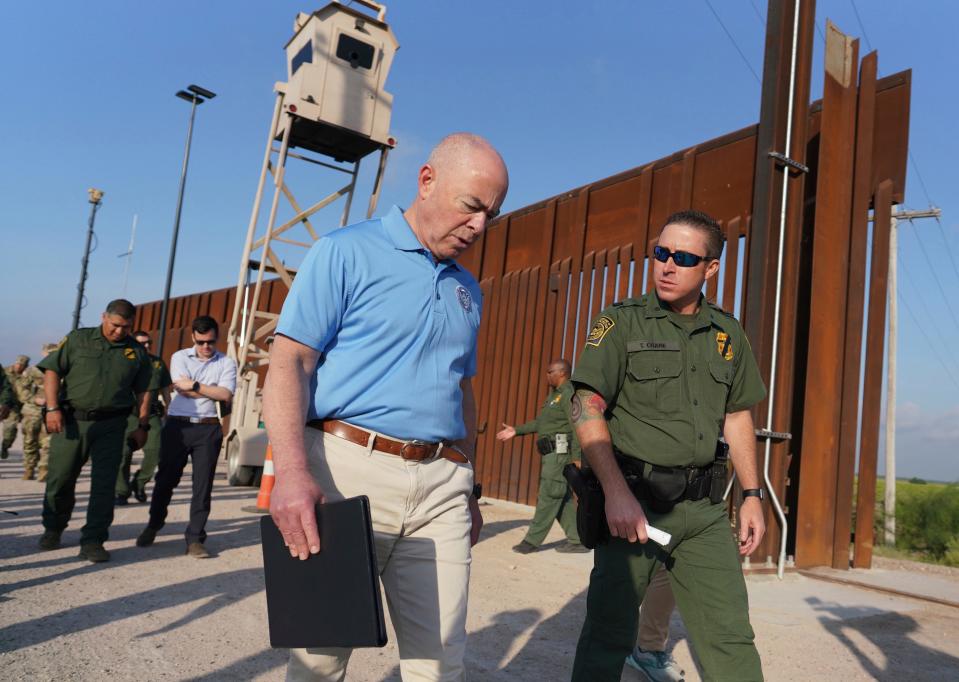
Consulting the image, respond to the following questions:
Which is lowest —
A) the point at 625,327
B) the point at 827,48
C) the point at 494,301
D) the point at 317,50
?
the point at 625,327

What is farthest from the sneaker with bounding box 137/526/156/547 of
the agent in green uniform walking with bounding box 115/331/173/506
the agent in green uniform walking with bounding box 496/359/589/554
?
the agent in green uniform walking with bounding box 496/359/589/554

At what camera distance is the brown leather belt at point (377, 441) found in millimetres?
2074

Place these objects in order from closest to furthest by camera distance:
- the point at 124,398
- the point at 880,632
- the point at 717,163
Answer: the point at 880,632 → the point at 124,398 → the point at 717,163

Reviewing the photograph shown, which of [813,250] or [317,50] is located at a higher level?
[317,50]

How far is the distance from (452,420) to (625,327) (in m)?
0.96

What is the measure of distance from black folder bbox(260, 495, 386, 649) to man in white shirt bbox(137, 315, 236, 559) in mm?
4824

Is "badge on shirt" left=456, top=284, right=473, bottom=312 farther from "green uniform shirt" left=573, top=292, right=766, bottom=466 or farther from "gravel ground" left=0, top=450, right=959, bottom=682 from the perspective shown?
"gravel ground" left=0, top=450, right=959, bottom=682

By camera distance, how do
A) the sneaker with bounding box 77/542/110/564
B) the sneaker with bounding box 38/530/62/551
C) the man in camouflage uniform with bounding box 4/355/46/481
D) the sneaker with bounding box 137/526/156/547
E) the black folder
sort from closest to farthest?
the black folder, the sneaker with bounding box 77/542/110/564, the sneaker with bounding box 38/530/62/551, the sneaker with bounding box 137/526/156/547, the man in camouflage uniform with bounding box 4/355/46/481

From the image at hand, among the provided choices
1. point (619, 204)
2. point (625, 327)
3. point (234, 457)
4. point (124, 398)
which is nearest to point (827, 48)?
point (619, 204)

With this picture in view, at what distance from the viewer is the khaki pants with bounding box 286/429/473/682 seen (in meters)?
2.06

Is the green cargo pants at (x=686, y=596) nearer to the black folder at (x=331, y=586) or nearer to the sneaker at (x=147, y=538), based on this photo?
the black folder at (x=331, y=586)

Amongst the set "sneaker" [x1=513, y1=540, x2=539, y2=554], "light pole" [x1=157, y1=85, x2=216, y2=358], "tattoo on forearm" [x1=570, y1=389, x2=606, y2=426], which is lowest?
"sneaker" [x1=513, y1=540, x2=539, y2=554]

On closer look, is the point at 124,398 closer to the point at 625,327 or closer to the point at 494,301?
the point at 625,327

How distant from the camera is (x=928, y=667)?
439cm
